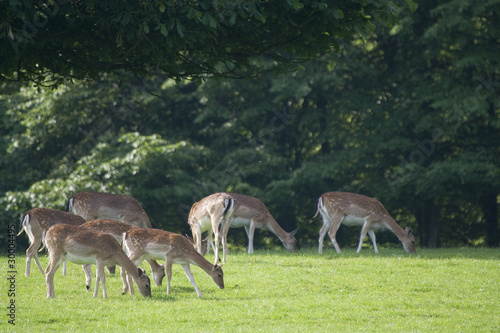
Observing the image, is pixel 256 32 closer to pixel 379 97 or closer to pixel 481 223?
pixel 379 97

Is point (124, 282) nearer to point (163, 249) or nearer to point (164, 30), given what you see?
point (163, 249)

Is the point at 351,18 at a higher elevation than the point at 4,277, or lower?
higher

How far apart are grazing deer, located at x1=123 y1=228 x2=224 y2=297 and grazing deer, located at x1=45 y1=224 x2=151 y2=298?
20.5 inches

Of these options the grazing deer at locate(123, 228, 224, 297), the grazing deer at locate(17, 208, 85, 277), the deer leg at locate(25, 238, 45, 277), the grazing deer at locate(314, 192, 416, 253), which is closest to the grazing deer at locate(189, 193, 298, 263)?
the grazing deer at locate(314, 192, 416, 253)

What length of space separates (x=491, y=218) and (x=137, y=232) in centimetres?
1442

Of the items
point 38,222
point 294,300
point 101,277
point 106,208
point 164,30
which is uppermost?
point 164,30

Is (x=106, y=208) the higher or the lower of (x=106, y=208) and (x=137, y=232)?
the higher

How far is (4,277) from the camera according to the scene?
40.8ft

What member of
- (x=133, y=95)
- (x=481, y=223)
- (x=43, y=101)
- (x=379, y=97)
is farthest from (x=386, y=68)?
(x=43, y=101)

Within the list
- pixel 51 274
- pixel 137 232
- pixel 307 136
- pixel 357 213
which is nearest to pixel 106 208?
pixel 137 232

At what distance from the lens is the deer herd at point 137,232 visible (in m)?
10.7

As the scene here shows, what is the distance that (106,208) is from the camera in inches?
631

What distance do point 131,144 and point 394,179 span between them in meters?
7.51

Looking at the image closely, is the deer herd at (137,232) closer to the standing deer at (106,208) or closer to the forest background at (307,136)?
the standing deer at (106,208)
